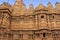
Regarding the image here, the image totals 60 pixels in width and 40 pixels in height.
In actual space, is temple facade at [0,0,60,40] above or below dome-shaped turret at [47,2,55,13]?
below

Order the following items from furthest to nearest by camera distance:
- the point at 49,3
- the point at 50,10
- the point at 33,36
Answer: the point at 49,3 → the point at 50,10 → the point at 33,36

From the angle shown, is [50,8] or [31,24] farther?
[50,8]

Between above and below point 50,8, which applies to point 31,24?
below

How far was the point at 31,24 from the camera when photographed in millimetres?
26609

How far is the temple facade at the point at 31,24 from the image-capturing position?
25.3 meters

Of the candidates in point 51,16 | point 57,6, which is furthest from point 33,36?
point 57,6

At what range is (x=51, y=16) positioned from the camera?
87.7ft

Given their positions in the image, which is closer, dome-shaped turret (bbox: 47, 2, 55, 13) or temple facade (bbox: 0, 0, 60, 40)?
temple facade (bbox: 0, 0, 60, 40)

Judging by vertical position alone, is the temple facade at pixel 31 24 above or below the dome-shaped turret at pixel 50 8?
below

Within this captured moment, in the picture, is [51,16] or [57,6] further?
[57,6]

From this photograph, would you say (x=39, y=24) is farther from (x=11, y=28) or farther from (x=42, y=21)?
(x=11, y=28)

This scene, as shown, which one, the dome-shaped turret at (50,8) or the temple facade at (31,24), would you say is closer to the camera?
the temple facade at (31,24)

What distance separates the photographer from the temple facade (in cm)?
2530

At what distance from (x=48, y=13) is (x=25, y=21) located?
162 inches
